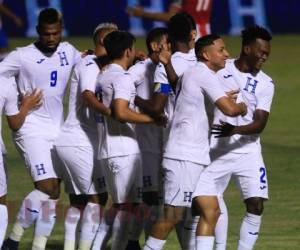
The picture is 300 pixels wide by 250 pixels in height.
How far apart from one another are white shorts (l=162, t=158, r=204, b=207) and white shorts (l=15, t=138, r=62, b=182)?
147cm

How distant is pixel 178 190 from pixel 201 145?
420 millimetres

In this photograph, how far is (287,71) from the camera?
26609 mm

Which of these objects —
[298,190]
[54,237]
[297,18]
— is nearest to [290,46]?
[297,18]

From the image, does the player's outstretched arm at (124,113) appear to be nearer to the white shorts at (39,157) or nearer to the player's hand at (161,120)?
the player's hand at (161,120)

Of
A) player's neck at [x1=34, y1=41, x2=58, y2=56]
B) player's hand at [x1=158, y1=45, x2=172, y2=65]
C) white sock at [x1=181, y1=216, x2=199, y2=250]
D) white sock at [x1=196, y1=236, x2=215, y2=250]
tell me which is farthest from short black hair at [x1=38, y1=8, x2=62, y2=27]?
white sock at [x1=196, y1=236, x2=215, y2=250]

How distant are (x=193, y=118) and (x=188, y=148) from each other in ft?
0.82

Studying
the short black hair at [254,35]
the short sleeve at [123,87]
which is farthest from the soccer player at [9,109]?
the short black hair at [254,35]

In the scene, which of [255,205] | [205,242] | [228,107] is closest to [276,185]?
[255,205]

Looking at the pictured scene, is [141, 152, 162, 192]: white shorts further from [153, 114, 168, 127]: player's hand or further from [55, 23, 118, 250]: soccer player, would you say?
[153, 114, 168, 127]: player's hand

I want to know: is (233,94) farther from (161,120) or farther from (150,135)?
(150,135)

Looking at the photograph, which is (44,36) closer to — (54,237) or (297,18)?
(54,237)

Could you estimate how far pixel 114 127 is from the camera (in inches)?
429

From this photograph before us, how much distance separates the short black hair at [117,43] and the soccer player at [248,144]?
0.88m

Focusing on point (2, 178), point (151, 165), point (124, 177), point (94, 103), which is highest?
point (94, 103)
